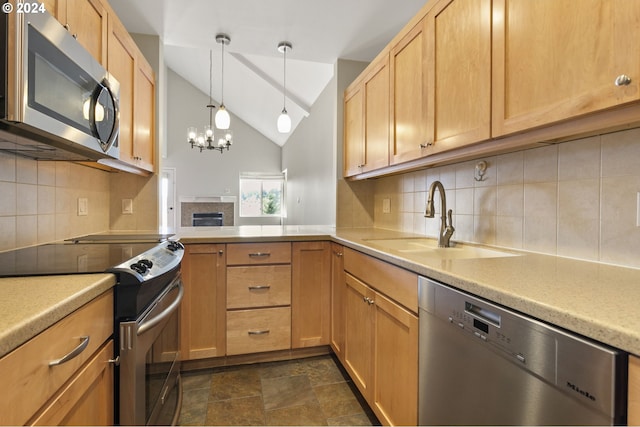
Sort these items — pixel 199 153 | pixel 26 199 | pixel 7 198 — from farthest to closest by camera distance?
pixel 199 153 < pixel 26 199 < pixel 7 198

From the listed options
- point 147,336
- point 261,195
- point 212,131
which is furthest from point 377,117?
point 261,195

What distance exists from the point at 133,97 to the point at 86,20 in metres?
0.57

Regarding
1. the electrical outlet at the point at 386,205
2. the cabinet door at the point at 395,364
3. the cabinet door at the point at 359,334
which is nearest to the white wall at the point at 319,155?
the electrical outlet at the point at 386,205

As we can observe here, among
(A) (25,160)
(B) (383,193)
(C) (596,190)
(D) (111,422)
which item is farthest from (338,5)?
(D) (111,422)

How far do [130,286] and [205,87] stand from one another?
6792mm

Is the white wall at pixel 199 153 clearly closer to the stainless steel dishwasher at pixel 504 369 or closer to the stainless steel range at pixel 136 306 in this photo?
the stainless steel range at pixel 136 306

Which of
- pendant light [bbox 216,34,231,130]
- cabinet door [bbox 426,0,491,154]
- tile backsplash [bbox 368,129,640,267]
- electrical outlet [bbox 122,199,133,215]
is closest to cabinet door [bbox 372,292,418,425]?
tile backsplash [bbox 368,129,640,267]

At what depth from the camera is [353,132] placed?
8.47ft

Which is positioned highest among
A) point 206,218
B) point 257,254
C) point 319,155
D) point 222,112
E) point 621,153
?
point 222,112

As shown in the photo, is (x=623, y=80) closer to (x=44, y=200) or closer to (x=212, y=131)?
(x=44, y=200)

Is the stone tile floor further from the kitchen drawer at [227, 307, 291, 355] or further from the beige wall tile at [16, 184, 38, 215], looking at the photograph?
the beige wall tile at [16, 184, 38, 215]

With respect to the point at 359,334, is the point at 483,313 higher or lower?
higher

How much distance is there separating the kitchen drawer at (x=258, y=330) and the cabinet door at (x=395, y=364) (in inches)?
31.3

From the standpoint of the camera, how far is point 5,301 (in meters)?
0.69
